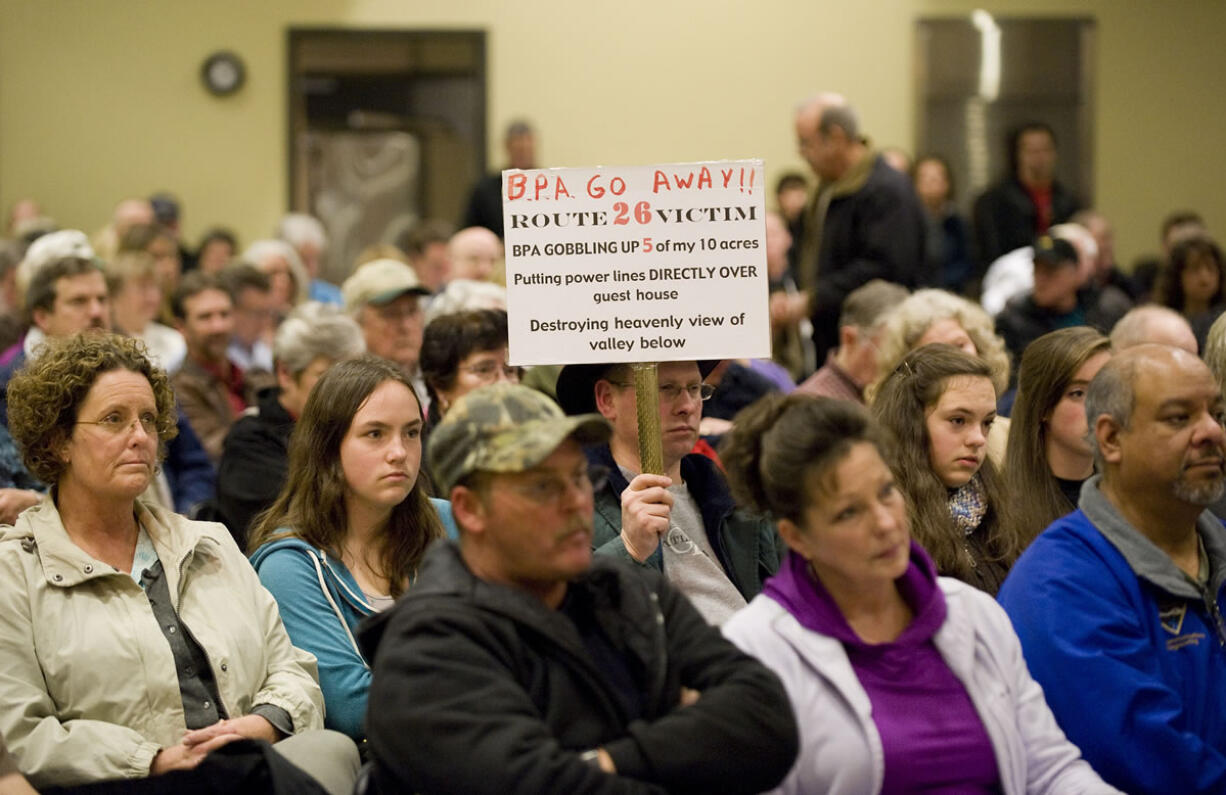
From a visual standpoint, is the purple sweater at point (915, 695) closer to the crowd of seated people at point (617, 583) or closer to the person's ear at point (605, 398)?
the crowd of seated people at point (617, 583)

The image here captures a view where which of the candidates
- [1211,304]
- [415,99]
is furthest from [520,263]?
[415,99]

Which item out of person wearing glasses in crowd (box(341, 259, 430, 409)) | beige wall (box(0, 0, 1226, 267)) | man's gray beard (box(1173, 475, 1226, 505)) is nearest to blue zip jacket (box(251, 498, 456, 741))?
man's gray beard (box(1173, 475, 1226, 505))

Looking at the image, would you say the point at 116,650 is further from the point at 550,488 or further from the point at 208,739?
the point at 550,488

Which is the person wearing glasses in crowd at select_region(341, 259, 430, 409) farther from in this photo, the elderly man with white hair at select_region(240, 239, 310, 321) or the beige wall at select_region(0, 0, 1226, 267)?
the beige wall at select_region(0, 0, 1226, 267)

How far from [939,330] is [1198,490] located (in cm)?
192

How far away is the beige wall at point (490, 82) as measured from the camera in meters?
10.5

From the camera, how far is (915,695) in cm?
254

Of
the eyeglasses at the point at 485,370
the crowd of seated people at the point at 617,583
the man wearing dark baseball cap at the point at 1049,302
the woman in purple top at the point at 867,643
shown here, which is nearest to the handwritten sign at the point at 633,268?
the crowd of seated people at the point at 617,583

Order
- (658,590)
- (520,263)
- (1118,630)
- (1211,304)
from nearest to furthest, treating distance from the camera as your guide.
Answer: (658,590)
(1118,630)
(520,263)
(1211,304)

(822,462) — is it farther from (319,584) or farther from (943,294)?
(943,294)

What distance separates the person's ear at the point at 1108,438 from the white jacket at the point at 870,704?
476 mm

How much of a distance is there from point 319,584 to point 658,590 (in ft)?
3.55

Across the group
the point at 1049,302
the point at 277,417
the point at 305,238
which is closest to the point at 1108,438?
the point at 277,417

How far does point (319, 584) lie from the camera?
11.0ft
